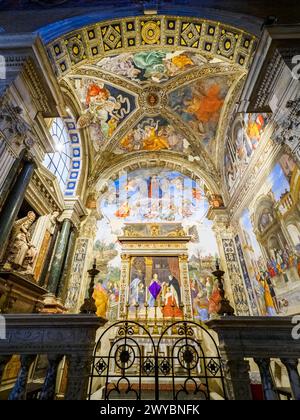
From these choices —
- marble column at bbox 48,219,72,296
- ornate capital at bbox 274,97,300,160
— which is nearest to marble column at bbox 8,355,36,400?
marble column at bbox 48,219,72,296

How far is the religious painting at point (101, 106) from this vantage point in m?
9.19

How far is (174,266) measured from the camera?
9039mm

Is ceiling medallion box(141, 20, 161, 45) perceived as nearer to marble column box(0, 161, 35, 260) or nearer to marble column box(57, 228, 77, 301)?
marble column box(0, 161, 35, 260)

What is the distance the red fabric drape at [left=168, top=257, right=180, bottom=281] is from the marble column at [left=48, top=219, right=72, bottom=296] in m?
4.26

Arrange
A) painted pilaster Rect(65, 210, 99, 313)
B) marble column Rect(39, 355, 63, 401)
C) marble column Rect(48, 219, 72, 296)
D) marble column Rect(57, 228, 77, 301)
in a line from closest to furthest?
marble column Rect(39, 355, 63, 401)
marble column Rect(48, 219, 72, 296)
marble column Rect(57, 228, 77, 301)
painted pilaster Rect(65, 210, 99, 313)

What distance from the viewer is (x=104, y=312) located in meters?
8.15

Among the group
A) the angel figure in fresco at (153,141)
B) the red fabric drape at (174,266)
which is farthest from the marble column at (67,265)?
the angel figure in fresco at (153,141)

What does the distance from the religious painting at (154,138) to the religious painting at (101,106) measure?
36.7 inches

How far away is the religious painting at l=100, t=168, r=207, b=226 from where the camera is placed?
35.0 ft

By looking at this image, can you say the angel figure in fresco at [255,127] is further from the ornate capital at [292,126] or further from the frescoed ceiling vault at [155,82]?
the ornate capital at [292,126]

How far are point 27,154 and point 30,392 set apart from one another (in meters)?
4.90

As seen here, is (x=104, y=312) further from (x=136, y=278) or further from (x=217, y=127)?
(x=217, y=127)

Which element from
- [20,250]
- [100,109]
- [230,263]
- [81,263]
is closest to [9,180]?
[20,250]
